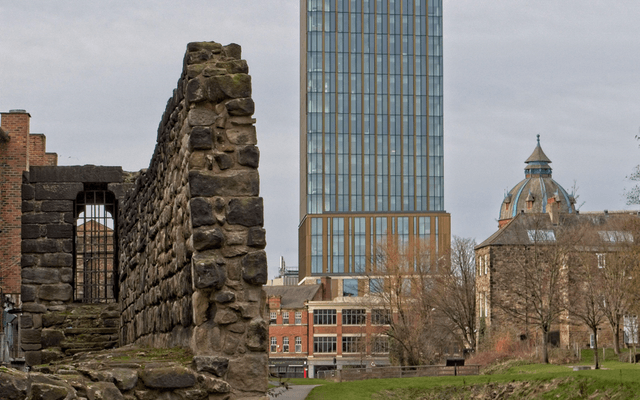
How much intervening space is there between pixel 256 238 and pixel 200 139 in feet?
3.27

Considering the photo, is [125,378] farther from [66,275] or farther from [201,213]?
[66,275]

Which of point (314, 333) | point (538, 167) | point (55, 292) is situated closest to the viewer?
point (55, 292)

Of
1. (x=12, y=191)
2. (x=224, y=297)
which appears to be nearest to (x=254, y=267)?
(x=224, y=297)

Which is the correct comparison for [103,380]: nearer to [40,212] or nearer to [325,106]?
[40,212]

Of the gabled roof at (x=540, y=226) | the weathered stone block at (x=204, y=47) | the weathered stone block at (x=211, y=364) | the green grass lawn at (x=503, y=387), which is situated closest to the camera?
the weathered stone block at (x=211, y=364)

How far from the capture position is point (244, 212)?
8172 mm

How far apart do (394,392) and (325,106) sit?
263 feet

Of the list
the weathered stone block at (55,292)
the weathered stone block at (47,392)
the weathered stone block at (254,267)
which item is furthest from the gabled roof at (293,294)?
the weathered stone block at (47,392)

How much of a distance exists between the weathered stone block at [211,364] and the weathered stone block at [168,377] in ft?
0.95

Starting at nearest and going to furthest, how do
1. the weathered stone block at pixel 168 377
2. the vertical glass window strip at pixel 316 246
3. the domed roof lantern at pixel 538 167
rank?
the weathered stone block at pixel 168 377, the vertical glass window strip at pixel 316 246, the domed roof lantern at pixel 538 167

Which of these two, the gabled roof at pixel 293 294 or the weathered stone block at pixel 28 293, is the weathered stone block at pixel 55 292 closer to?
the weathered stone block at pixel 28 293

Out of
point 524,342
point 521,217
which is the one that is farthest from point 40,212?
point 521,217

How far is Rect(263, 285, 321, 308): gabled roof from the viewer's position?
91250mm

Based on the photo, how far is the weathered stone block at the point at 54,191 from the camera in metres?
19.6
